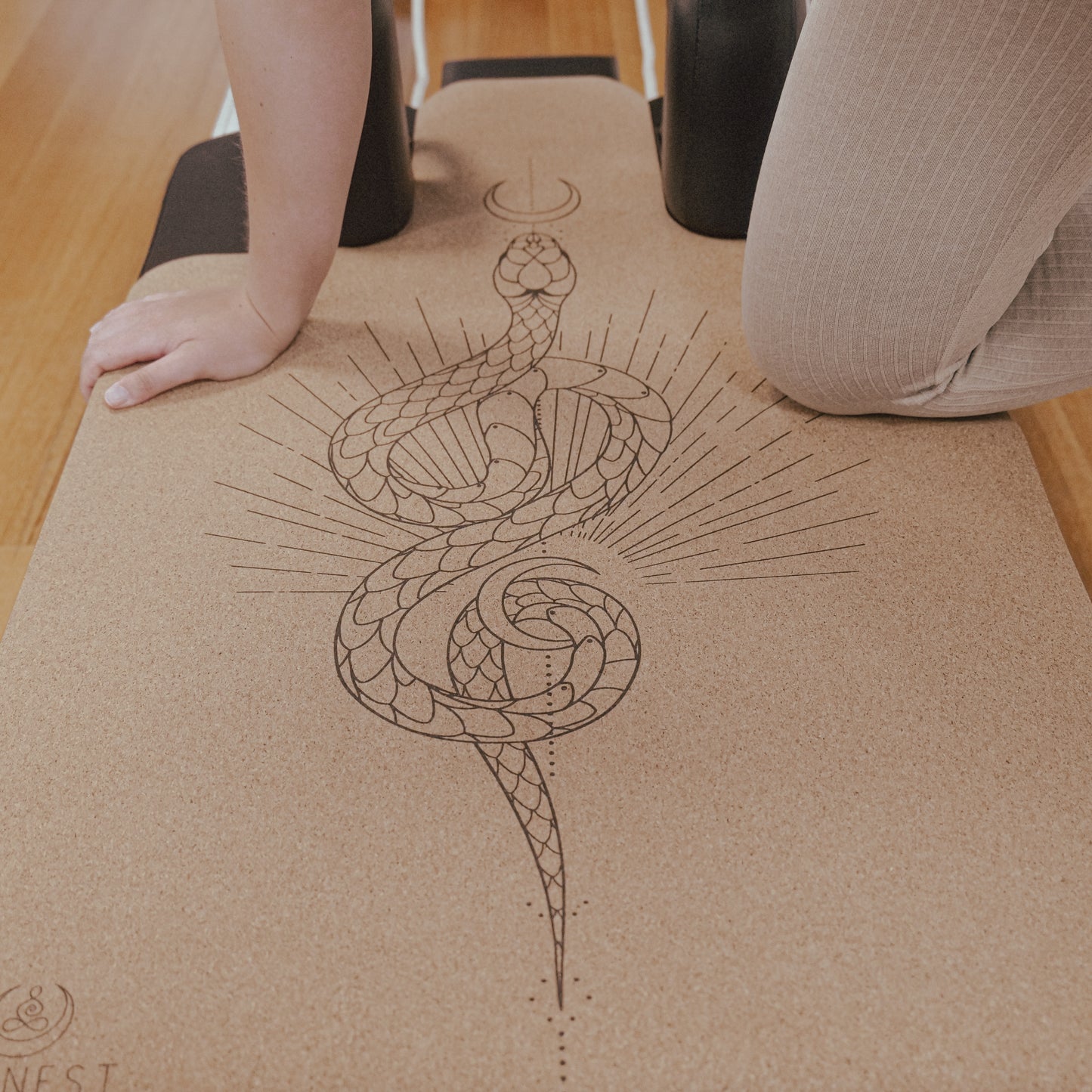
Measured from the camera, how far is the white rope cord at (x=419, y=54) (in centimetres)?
116

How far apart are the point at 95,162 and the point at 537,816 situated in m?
0.94

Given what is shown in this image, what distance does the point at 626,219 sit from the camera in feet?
3.02

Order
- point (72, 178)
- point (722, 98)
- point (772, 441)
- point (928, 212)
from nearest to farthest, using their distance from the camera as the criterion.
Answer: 1. point (928, 212)
2. point (772, 441)
3. point (722, 98)
4. point (72, 178)

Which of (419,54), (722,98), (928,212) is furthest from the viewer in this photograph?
(419,54)

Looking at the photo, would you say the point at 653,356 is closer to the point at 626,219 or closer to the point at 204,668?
the point at 626,219

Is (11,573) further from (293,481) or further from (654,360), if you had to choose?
(654,360)

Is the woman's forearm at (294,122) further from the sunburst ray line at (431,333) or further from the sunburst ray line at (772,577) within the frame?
the sunburst ray line at (772,577)

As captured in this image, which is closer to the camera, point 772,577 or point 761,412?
point 772,577

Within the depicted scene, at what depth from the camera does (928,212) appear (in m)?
0.61

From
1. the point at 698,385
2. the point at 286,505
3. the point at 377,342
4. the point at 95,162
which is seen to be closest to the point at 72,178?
the point at 95,162

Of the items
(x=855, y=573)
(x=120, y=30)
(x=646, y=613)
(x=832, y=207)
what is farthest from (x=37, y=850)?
(x=120, y=30)

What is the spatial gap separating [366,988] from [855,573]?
0.38m

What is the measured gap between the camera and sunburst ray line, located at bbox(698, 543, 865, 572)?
0.64m

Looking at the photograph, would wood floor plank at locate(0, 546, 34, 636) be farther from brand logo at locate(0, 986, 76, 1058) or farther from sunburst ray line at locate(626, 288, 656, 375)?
sunburst ray line at locate(626, 288, 656, 375)
